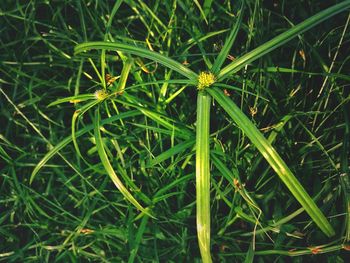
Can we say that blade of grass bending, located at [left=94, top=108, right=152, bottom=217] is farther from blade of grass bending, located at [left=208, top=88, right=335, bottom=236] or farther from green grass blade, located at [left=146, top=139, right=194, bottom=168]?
blade of grass bending, located at [left=208, top=88, right=335, bottom=236]

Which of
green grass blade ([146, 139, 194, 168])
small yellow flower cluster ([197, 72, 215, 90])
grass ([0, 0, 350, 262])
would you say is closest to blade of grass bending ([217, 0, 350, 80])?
small yellow flower cluster ([197, 72, 215, 90])

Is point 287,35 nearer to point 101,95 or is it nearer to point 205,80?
point 205,80

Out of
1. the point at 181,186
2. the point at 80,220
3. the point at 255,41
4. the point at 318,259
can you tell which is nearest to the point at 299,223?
the point at 318,259

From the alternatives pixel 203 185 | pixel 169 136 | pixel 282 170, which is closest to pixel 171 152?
pixel 169 136

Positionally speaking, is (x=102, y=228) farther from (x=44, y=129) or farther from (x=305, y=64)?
(x=305, y=64)

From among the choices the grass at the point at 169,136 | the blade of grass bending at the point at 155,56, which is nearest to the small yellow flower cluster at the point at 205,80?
the blade of grass bending at the point at 155,56
